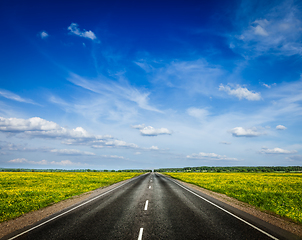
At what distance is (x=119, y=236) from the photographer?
237 inches

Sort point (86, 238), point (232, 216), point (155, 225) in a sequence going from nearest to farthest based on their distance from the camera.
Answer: point (86, 238)
point (155, 225)
point (232, 216)

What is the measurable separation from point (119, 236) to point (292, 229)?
7453 mm

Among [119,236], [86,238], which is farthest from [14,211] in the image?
[119,236]

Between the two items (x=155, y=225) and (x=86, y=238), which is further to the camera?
(x=155, y=225)

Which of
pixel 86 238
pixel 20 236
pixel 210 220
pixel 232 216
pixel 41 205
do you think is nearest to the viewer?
pixel 86 238

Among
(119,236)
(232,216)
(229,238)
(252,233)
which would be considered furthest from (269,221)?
(119,236)

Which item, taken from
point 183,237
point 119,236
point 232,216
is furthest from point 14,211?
point 232,216

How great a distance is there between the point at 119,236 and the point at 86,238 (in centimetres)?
116

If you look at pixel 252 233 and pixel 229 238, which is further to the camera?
pixel 252 233

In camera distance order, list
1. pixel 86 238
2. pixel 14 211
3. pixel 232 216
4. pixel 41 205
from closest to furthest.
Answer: pixel 86 238
pixel 232 216
pixel 14 211
pixel 41 205

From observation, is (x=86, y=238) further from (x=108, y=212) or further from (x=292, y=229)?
(x=292, y=229)

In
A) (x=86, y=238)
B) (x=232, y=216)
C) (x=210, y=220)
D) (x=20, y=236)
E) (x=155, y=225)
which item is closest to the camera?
(x=86, y=238)

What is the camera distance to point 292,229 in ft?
24.1

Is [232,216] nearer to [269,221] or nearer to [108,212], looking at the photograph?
[269,221]
